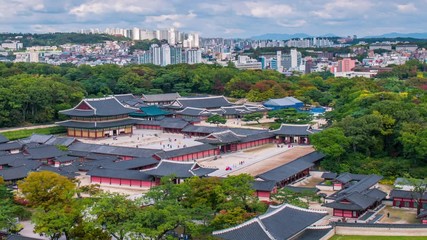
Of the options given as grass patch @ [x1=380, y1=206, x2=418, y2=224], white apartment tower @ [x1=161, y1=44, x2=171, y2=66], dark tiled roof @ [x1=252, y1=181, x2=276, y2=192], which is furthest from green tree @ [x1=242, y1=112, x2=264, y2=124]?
white apartment tower @ [x1=161, y1=44, x2=171, y2=66]

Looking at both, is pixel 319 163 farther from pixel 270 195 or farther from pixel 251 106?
pixel 251 106

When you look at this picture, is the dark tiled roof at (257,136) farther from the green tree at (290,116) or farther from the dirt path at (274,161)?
the green tree at (290,116)

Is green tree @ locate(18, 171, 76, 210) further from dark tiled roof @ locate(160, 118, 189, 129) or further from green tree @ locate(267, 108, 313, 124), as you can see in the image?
green tree @ locate(267, 108, 313, 124)

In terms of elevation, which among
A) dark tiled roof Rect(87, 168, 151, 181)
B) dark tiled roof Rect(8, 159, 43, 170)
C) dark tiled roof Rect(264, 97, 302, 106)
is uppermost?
dark tiled roof Rect(264, 97, 302, 106)

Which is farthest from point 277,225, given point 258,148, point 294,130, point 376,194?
point 294,130

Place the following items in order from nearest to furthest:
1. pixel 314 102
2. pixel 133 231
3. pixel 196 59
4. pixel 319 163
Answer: pixel 133 231
pixel 319 163
pixel 314 102
pixel 196 59

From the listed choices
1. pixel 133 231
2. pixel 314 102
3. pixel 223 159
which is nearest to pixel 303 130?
pixel 223 159

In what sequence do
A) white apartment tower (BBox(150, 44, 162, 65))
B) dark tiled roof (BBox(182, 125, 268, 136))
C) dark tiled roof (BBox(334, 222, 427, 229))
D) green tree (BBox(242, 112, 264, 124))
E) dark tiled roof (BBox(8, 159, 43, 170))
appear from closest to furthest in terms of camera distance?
1. dark tiled roof (BBox(334, 222, 427, 229))
2. dark tiled roof (BBox(8, 159, 43, 170))
3. dark tiled roof (BBox(182, 125, 268, 136))
4. green tree (BBox(242, 112, 264, 124))
5. white apartment tower (BBox(150, 44, 162, 65))
